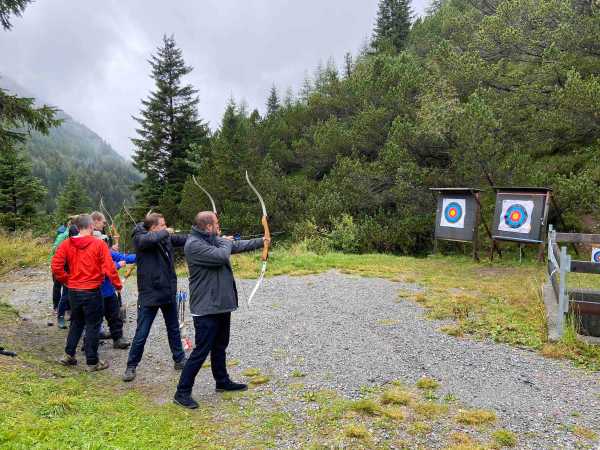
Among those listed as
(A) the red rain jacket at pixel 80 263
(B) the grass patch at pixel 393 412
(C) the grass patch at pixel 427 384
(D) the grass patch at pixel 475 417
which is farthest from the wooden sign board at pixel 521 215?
(A) the red rain jacket at pixel 80 263

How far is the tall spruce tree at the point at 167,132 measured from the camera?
27312mm

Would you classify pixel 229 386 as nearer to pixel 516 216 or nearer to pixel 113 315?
pixel 113 315

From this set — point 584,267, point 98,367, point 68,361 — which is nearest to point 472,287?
point 584,267

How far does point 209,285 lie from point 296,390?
4.44ft

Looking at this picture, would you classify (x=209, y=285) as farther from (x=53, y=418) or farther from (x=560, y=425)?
(x=560, y=425)

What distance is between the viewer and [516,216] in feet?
35.0

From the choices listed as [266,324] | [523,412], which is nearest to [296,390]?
[523,412]

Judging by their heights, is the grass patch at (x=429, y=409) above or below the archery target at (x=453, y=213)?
below

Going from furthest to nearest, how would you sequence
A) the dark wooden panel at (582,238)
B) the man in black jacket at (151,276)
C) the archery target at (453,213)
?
the archery target at (453,213) → the dark wooden panel at (582,238) → the man in black jacket at (151,276)

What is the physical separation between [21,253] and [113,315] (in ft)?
32.5

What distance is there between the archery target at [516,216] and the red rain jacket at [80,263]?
391 inches

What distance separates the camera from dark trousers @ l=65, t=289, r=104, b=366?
4.47 metres

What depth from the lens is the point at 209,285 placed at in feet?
11.8

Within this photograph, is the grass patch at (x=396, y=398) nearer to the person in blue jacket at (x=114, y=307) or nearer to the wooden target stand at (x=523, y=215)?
the person in blue jacket at (x=114, y=307)
